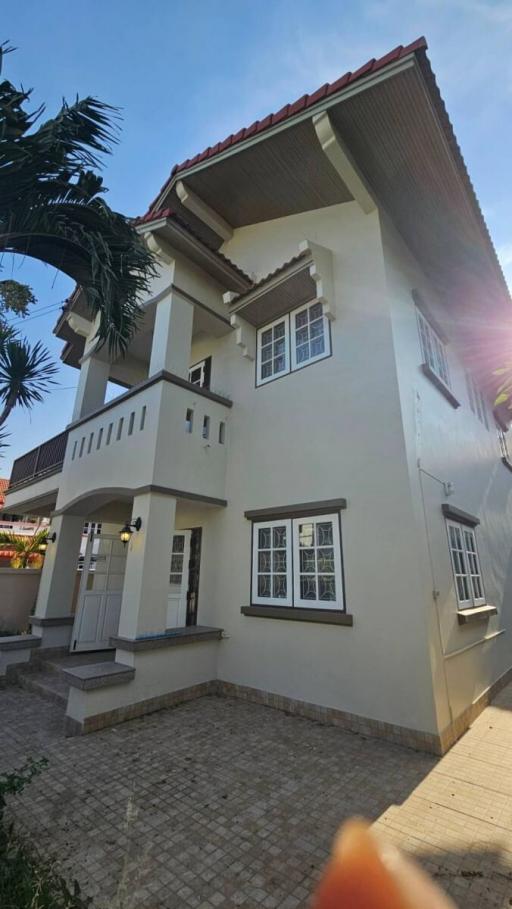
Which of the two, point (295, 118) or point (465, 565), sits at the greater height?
point (295, 118)

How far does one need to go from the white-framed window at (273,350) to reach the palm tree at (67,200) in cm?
319

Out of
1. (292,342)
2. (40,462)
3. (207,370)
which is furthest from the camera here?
(40,462)

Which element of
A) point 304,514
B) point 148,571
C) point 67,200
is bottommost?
point 148,571

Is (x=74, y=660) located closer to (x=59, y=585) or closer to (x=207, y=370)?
(x=59, y=585)

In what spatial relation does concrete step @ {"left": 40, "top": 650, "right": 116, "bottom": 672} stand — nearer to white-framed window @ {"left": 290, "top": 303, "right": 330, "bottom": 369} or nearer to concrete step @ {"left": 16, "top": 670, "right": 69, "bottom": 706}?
concrete step @ {"left": 16, "top": 670, "right": 69, "bottom": 706}

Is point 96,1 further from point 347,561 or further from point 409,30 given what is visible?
point 347,561

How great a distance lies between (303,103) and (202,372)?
4.86m

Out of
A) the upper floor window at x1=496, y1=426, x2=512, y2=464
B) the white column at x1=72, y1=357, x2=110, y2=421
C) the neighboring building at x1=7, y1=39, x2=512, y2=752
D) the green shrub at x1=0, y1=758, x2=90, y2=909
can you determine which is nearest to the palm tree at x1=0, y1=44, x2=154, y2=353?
the neighboring building at x1=7, y1=39, x2=512, y2=752

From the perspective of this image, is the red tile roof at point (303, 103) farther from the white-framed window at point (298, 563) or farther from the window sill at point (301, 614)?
the window sill at point (301, 614)

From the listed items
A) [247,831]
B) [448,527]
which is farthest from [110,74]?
[247,831]

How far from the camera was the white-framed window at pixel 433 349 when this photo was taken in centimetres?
677

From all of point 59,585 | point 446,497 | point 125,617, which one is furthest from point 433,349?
point 59,585

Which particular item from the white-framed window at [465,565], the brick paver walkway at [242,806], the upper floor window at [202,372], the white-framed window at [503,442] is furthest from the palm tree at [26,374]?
the white-framed window at [503,442]

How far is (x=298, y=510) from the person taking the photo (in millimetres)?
5844
